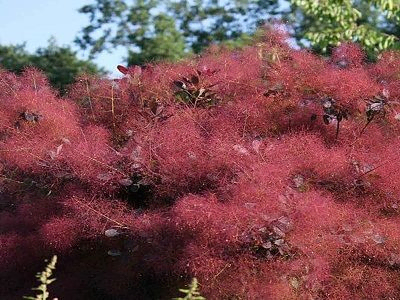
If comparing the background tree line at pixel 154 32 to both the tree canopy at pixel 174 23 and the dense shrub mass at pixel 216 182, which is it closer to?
the tree canopy at pixel 174 23

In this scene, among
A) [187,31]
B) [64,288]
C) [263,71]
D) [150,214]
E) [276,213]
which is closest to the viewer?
[276,213]

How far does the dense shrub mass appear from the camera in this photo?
4109 millimetres

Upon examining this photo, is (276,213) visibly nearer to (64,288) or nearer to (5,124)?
(64,288)

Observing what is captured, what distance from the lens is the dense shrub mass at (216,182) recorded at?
4109mm

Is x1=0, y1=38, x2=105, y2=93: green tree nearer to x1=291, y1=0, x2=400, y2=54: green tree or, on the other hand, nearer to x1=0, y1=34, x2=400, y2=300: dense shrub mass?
x1=291, y1=0, x2=400, y2=54: green tree

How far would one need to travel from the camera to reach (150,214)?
450 centimetres

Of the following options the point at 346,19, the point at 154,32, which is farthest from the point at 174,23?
A: the point at 346,19

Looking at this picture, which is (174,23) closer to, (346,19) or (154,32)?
(154,32)

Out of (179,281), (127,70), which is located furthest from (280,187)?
(127,70)

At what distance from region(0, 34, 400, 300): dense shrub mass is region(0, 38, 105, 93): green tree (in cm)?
1498

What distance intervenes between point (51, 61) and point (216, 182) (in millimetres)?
17728

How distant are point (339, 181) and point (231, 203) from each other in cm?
78

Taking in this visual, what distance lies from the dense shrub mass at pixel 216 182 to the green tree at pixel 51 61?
49.2ft

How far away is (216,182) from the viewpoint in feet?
14.2
